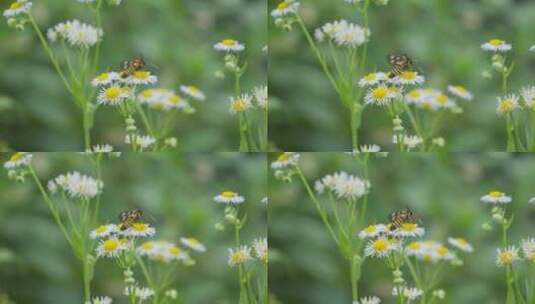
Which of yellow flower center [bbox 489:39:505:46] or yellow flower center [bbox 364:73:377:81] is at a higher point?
yellow flower center [bbox 489:39:505:46]

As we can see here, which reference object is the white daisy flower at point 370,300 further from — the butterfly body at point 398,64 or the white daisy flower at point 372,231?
the butterfly body at point 398,64

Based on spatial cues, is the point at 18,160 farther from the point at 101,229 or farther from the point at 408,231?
the point at 408,231

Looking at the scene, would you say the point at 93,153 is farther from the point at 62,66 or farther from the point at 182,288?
the point at 182,288

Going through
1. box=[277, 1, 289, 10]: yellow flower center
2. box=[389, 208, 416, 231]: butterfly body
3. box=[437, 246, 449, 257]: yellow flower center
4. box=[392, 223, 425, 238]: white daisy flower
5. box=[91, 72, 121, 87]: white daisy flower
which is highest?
box=[277, 1, 289, 10]: yellow flower center

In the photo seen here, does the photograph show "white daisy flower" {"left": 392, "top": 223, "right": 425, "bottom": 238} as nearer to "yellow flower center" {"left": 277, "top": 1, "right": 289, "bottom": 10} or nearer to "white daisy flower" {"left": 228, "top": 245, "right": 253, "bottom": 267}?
"white daisy flower" {"left": 228, "top": 245, "right": 253, "bottom": 267}

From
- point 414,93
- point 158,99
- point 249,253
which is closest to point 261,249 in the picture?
point 249,253

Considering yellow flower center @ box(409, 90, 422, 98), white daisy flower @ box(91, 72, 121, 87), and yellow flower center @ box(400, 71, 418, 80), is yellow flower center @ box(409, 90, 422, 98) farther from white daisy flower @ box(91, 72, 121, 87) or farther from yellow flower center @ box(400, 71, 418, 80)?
white daisy flower @ box(91, 72, 121, 87)

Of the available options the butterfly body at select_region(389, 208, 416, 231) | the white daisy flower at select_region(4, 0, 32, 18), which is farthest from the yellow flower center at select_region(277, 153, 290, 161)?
the white daisy flower at select_region(4, 0, 32, 18)
